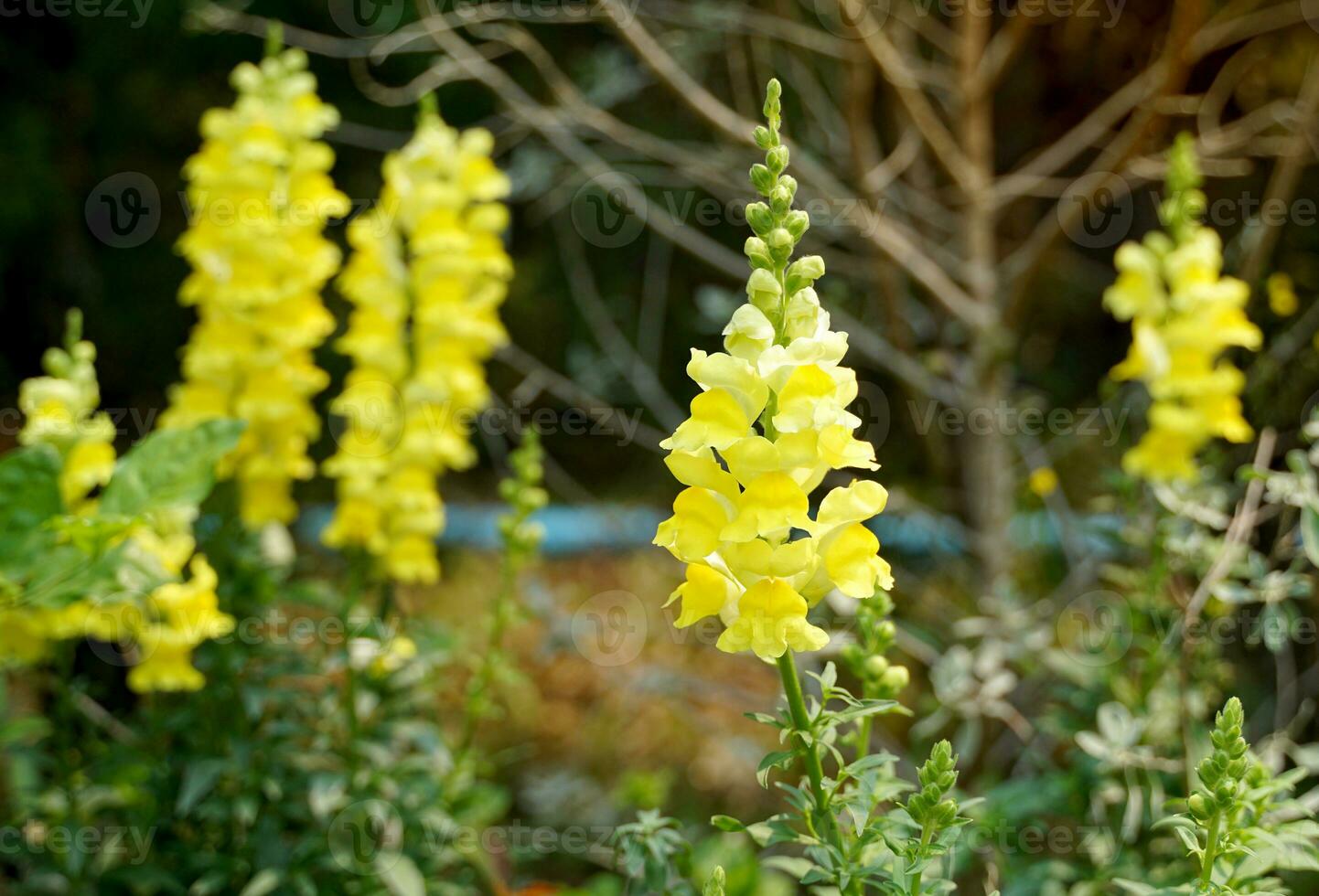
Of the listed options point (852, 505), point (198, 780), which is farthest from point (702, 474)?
point (198, 780)

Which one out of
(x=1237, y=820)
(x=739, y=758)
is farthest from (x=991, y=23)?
(x=1237, y=820)

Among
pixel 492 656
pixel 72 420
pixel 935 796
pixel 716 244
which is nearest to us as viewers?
pixel 935 796

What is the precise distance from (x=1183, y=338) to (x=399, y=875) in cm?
158

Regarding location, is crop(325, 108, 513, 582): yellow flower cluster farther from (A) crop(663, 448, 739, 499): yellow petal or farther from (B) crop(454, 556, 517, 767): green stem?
(A) crop(663, 448, 739, 499): yellow petal

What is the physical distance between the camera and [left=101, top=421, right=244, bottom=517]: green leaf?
1.68 m

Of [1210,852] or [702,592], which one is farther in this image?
→ [702,592]

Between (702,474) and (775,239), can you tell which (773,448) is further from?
(775,239)

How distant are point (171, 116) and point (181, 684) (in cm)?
296

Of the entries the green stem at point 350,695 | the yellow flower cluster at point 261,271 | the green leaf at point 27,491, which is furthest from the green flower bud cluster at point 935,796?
the yellow flower cluster at point 261,271

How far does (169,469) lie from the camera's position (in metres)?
1.71

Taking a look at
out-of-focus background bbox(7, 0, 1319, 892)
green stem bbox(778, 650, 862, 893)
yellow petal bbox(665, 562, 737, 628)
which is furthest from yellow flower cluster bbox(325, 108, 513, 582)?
green stem bbox(778, 650, 862, 893)

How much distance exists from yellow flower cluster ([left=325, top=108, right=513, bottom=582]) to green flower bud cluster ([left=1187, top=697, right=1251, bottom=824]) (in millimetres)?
1464

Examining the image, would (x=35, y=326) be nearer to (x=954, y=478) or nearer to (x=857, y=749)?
(x=954, y=478)

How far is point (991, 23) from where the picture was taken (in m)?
4.10
